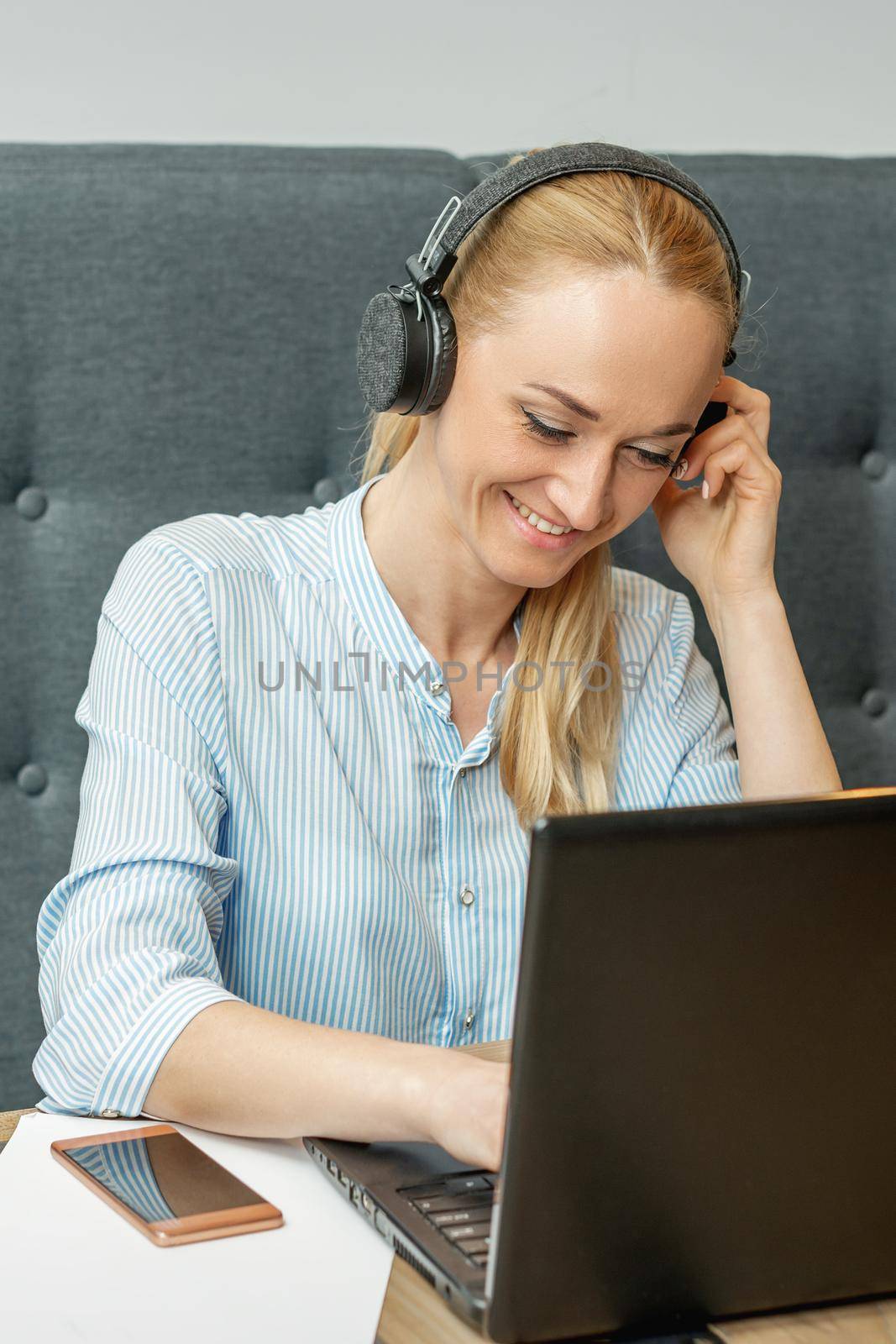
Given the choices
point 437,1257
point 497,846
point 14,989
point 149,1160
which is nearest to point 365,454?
point 497,846

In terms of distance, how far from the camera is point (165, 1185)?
691 millimetres

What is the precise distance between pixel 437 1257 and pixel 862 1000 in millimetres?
219

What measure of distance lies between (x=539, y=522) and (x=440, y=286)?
20 centimetres

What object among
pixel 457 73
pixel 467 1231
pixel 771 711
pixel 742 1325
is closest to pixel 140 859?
pixel 467 1231

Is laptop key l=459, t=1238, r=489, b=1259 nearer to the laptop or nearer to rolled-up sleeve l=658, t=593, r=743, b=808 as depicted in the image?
the laptop

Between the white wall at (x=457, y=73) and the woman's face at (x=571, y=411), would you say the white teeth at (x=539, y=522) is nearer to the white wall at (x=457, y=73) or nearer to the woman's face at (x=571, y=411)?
the woman's face at (x=571, y=411)

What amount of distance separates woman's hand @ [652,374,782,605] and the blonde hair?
0.40 ft

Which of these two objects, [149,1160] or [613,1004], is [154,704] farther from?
[613,1004]

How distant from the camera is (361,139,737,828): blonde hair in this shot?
105 cm

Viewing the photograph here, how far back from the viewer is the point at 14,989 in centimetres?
142

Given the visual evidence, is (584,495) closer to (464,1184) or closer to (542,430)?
(542,430)

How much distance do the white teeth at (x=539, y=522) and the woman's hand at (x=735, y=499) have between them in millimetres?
252

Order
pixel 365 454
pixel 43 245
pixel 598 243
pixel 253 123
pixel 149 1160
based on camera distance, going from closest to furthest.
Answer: pixel 149 1160, pixel 598 243, pixel 43 245, pixel 365 454, pixel 253 123

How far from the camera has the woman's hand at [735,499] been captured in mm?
1318
